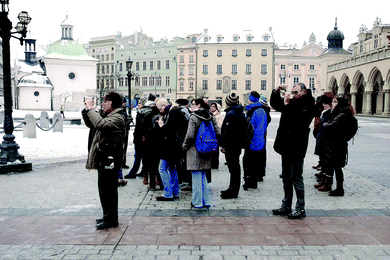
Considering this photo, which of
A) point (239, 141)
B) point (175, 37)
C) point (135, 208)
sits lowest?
point (135, 208)

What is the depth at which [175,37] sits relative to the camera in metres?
78.3

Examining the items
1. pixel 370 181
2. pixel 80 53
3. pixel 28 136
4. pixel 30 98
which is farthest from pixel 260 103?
pixel 80 53

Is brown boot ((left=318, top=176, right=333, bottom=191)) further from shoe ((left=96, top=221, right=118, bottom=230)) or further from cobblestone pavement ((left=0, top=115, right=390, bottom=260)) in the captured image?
shoe ((left=96, top=221, right=118, bottom=230))

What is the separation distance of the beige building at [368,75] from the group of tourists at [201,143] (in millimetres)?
37304

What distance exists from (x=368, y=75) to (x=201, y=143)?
44.0 m

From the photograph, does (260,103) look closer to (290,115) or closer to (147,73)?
(290,115)

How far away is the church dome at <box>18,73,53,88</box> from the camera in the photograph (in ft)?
180

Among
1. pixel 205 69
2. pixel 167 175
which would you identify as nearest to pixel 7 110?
pixel 167 175

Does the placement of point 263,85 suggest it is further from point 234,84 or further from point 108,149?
point 108,149

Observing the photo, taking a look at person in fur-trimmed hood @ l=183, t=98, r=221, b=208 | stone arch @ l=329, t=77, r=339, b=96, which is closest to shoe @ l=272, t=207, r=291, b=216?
person in fur-trimmed hood @ l=183, t=98, r=221, b=208

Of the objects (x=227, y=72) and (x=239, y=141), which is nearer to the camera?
(x=239, y=141)

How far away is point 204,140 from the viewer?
619 centimetres

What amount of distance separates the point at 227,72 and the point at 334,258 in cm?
7242

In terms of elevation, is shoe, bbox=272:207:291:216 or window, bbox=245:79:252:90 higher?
window, bbox=245:79:252:90
